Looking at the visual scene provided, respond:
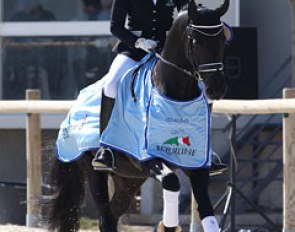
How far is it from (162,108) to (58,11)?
6.87m

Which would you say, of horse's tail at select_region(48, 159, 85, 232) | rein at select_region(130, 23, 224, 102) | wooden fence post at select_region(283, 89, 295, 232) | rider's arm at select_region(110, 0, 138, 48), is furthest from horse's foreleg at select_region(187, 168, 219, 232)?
wooden fence post at select_region(283, 89, 295, 232)

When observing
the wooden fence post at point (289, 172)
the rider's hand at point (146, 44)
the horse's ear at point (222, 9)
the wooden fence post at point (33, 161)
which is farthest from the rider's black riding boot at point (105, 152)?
the wooden fence post at point (33, 161)

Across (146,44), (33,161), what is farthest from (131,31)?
(33,161)

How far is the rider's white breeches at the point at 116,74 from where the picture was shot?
23.7 ft

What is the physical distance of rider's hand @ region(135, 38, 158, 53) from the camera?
706cm

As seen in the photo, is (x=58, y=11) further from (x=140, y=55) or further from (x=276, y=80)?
(x=140, y=55)

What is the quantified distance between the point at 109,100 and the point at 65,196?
123 cm

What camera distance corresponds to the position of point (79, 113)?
7.72 m

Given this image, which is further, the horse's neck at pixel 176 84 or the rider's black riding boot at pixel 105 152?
the rider's black riding boot at pixel 105 152

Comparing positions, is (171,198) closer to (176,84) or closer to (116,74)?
(176,84)

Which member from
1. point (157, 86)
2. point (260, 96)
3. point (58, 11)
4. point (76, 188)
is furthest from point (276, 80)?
point (157, 86)

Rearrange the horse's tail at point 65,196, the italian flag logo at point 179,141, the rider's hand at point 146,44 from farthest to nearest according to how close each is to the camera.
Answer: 1. the horse's tail at point 65,196
2. the rider's hand at point 146,44
3. the italian flag logo at point 179,141

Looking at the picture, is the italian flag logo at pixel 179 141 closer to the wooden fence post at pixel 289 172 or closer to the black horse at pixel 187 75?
the black horse at pixel 187 75

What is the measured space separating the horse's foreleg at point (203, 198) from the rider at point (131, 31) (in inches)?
30.9
